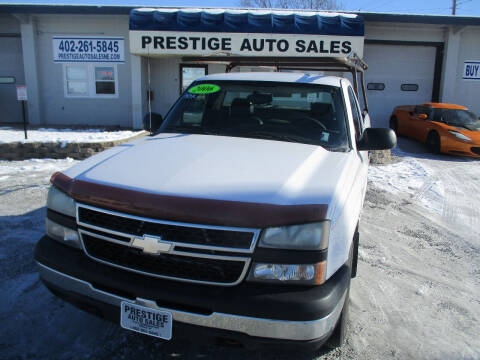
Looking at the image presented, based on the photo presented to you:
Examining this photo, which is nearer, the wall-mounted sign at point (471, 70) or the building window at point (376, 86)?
the wall-mounted sign at point (471, 70)

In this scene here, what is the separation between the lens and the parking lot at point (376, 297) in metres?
2.65

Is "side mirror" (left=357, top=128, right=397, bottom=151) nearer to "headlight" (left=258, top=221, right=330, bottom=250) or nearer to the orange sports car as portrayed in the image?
"headlight" (left=258, top=221, right=330, bottom=250)

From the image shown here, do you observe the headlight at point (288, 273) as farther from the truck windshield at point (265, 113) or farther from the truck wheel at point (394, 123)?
the truck wheel at point (394, 123)

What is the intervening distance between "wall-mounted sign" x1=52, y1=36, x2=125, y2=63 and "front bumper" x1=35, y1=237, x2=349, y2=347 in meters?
14.0

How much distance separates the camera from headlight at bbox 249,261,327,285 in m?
2.01

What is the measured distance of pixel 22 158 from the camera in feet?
27.9

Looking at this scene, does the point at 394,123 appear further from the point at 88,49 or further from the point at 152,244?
the point at 152,244

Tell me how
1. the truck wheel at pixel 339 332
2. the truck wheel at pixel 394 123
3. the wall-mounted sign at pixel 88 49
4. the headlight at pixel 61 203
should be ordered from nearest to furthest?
the headlight at pixel 61 203 < the truck wheel at pixel 339 332 < the truck wheel at pixel 394 123 < the wall-mounted sign at pixel 88 49

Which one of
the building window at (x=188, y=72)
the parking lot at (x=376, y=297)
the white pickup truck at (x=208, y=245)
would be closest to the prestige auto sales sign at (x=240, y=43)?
the building window at (x=188, y=72)

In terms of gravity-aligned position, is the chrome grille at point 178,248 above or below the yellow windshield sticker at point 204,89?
below

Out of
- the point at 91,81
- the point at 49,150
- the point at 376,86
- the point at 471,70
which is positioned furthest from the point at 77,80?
the point at 471,70

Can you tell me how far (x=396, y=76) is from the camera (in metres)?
15.9

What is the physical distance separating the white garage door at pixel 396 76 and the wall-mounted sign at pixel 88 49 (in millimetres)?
9630

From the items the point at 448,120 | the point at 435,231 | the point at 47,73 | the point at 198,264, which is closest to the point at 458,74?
the point at 448,120
